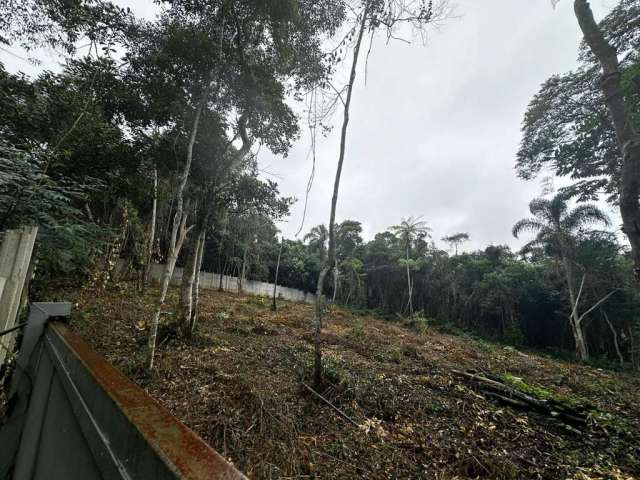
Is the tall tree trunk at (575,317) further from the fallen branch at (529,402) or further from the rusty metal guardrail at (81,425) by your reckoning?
the rusty metal guardrail at (81,425)

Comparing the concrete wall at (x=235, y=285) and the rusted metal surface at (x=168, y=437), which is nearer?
the rusted metal surface at (x=168, y=437)

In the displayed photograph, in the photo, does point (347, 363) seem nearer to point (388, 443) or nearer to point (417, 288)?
point (388, 443)

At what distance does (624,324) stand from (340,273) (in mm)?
17181


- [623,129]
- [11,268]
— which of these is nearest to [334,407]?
[11,268]

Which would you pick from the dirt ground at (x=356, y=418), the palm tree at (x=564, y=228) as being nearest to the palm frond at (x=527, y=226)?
the palm tree at (x=564, y=228)

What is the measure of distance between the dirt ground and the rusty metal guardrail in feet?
5.04

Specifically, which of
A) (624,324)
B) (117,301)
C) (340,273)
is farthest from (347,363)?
(624,324)

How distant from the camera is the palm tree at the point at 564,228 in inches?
485

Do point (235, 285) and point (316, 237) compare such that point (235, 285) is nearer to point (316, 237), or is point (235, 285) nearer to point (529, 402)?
point (316, 237)

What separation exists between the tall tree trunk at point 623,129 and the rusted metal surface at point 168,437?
537 cm

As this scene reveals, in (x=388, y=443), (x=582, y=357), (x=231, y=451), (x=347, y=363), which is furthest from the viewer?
(x=582, y=357)

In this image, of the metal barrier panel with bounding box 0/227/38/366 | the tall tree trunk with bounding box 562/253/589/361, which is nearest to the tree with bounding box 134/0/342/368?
the metal barrier panel with bounding box 0/227/38/366

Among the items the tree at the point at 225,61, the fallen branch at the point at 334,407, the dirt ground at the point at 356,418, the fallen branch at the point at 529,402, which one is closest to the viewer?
the dirt ground at the point at 356,418

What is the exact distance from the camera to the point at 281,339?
6.48m
